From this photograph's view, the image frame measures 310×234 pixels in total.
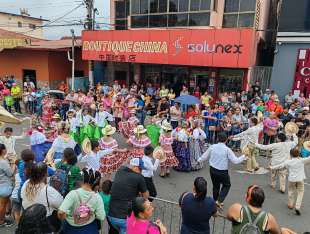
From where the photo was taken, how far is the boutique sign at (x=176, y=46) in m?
14.8

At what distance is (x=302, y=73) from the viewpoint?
15.5m

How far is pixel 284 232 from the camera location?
3107 mm

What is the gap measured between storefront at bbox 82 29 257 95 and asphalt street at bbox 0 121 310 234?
23.1ft

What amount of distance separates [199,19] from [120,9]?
696 centimetres

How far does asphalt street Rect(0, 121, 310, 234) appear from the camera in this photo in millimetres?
5961

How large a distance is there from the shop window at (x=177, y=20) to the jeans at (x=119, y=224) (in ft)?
54.5

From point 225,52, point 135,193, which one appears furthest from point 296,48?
point 135,193

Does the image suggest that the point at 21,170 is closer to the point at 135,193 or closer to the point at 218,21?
the point at 135,193

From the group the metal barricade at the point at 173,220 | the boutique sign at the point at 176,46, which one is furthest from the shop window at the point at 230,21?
the metal barricade at the point at 173,220

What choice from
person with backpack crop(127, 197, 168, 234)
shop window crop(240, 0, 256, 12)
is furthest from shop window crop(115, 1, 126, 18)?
person with backpack crop(127, 197, 168, 234)

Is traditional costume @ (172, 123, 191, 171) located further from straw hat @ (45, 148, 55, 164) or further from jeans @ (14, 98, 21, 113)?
jeans @ (14, 98, 21, 113)

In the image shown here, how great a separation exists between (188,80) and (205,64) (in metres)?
3.01

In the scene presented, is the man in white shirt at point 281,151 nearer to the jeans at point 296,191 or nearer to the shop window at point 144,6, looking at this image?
the jeans at point 296,191

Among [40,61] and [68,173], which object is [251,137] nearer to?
[68,173]
